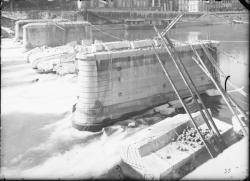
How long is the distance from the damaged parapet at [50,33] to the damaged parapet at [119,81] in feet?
111

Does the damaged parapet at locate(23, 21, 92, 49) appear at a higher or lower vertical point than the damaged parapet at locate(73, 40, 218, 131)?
higher

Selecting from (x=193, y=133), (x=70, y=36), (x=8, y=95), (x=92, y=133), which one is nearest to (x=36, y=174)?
(x=92, y=133)

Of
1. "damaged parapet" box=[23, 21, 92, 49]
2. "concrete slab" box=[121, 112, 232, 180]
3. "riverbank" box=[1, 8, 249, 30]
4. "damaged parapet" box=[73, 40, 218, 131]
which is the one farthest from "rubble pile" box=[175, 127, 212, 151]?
"riverbank" box=[1, 8, 249, 30]

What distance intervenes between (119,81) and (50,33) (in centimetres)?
4010

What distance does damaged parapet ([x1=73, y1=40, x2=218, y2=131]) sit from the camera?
24750 mm

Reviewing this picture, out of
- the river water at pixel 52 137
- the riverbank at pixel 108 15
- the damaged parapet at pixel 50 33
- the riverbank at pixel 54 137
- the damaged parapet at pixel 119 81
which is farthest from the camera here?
the riverbank at pixel 108 15

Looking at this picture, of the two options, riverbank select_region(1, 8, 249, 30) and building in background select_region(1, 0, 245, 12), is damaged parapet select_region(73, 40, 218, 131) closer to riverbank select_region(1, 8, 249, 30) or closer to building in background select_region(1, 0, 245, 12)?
building in background select_region(1, 0, 245, 12)

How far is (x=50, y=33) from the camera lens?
61281 millimetres

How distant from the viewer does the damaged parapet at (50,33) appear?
59688 mm

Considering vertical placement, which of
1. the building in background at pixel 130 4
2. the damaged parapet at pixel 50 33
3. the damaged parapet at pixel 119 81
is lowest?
the damaged parapet at pixel 119 81

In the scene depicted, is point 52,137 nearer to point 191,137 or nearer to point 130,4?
point 191,137

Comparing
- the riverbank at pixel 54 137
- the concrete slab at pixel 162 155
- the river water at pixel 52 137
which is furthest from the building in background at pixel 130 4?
the concrete slab at pixel 162 155

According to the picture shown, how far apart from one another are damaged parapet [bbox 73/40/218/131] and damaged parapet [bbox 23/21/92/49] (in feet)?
111

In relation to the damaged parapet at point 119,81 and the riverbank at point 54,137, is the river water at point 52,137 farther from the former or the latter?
the damaged parapet at point 119,81
